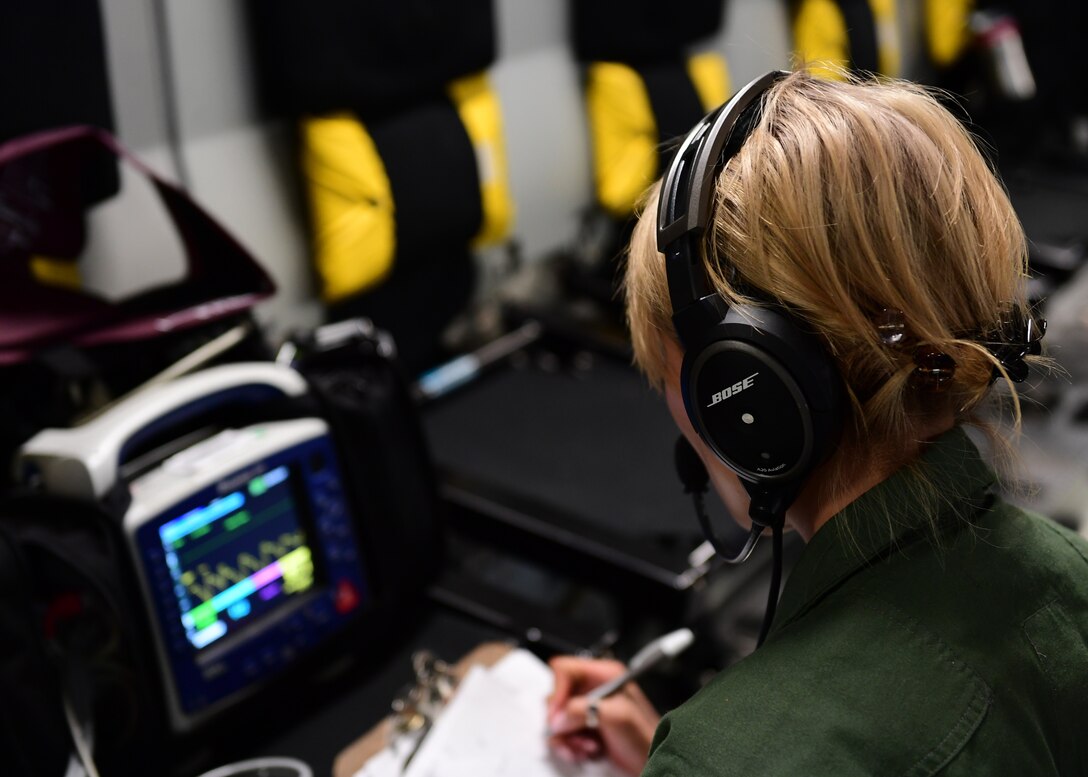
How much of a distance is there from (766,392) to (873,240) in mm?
119

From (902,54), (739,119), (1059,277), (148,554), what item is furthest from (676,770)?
(902,54)

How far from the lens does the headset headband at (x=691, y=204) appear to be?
70 cm

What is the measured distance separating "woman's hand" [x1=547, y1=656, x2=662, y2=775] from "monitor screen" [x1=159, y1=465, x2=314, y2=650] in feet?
1.09

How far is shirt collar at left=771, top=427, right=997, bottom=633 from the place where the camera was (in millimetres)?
733

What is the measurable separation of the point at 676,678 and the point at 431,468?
0.45m

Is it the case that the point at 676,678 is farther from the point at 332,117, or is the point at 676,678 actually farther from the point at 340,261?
the point at 332,117

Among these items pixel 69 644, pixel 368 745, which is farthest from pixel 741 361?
pixel 69 644

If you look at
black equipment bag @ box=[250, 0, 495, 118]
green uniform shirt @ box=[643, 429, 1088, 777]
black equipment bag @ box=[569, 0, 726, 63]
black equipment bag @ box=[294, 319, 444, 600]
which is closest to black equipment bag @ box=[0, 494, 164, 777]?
black equipment bag @ box=[294, 319, 444, 600]

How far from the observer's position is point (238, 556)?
1.14 metres

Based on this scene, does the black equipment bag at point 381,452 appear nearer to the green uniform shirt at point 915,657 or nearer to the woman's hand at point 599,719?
the woman's hand at point 599,719

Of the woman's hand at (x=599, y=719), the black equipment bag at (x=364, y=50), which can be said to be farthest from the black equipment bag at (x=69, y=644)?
the black equipment bag at (x=364, y=50)

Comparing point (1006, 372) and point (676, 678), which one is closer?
point (1006, 372)

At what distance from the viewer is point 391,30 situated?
5.63ft

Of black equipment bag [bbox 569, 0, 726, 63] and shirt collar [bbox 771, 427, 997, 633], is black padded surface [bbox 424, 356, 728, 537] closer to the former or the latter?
black equipment bag [bbox 569, 0, 726, 63]
